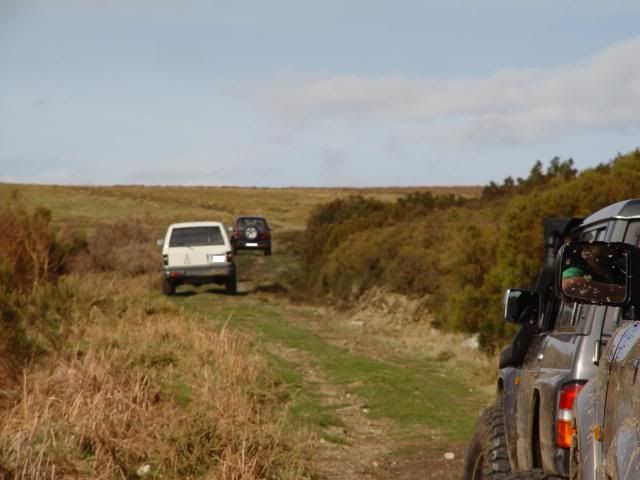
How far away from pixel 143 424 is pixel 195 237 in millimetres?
18700

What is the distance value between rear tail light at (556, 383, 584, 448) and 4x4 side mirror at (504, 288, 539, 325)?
136 cm

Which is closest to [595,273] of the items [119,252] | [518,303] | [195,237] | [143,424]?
[518,303]

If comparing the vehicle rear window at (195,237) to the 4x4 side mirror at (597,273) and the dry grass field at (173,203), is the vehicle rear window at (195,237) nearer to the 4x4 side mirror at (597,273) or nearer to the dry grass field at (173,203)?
the 4x4 side mirror at (597,273)

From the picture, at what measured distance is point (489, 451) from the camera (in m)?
5.67

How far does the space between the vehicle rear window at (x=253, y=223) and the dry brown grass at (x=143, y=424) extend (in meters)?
35.4

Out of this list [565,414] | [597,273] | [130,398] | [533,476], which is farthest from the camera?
[130,398]

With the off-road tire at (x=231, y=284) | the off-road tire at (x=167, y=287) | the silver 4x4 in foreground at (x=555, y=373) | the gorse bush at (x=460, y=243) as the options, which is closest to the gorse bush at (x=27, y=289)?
the off-road tire at (x=167, y=287)

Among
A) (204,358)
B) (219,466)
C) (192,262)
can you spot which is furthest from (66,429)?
(192,262)

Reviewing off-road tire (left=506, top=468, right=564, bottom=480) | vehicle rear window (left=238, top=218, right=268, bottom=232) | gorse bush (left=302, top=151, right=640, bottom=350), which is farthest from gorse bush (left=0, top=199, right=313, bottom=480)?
vehicle rear window (left=238, top=218, right=268, bottom=232)

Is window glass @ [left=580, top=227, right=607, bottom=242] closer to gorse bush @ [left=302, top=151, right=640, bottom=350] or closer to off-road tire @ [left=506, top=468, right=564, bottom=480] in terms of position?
off-road tire @ [left=506, top=468, right=564, bottom=480]

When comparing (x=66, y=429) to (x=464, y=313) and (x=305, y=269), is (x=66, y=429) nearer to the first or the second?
(x=464, y=313)

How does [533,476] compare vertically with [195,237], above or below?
above

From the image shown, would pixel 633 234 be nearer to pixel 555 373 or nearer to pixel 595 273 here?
pixel 555 373

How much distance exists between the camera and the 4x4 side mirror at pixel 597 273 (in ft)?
10.9
